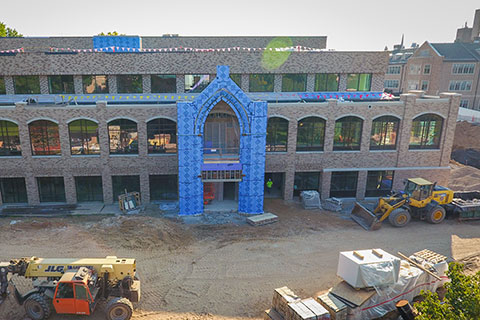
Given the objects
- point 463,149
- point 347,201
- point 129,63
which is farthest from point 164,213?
point 463,149

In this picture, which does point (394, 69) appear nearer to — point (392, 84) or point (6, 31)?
point (392, 84)

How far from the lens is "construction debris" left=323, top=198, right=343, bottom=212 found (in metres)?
27.0

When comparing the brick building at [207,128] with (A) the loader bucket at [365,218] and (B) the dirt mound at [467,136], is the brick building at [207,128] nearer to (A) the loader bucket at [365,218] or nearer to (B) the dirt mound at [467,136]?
(A) the loader bucket at [365,218]

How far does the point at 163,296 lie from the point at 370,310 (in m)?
9.19

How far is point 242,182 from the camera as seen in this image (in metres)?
25.4

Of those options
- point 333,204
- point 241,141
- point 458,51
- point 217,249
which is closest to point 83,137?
point 241,141

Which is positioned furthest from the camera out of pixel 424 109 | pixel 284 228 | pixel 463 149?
pixel 463 149

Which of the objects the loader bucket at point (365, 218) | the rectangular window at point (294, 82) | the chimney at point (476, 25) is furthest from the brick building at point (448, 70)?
the loader bucket at point (365, 218)

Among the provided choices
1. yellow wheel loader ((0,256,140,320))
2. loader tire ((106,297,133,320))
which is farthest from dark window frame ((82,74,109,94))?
loader tire ((106,297,133,320))

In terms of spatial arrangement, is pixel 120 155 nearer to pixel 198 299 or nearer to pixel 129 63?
pixel 129 63

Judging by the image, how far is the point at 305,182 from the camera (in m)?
29.3

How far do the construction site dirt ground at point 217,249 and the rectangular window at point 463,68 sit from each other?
151 feet

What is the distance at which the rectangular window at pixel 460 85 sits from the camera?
2419 inches

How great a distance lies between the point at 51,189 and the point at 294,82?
22093mm
